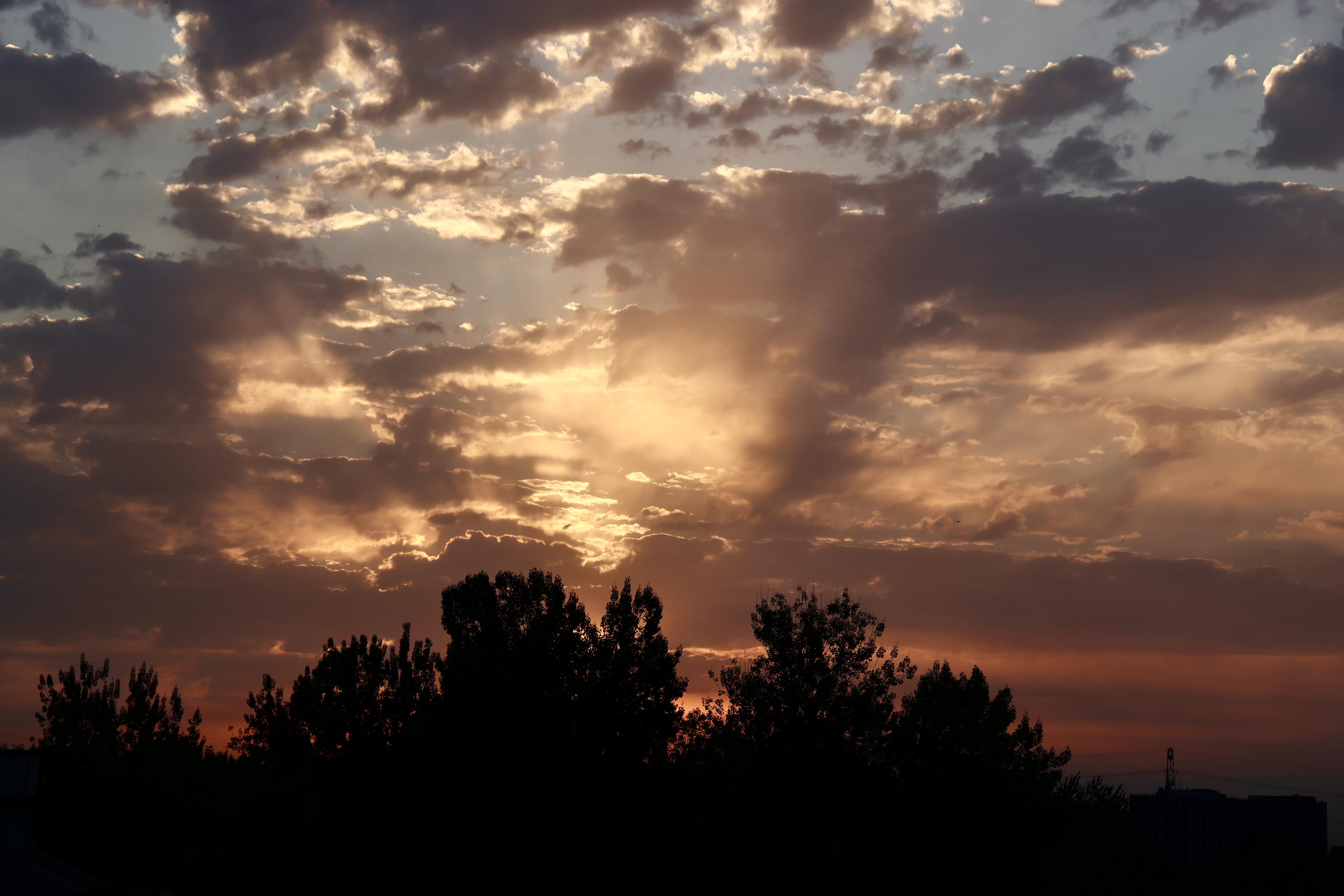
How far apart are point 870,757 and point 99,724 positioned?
74.6 meters

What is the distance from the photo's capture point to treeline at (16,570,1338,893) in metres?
64.4

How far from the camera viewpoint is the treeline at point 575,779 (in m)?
64.4

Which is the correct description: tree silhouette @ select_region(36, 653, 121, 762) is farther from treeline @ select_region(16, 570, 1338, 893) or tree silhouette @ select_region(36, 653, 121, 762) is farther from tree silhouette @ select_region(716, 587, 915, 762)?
tree silhouette @ select_region(716, 587, 915, 762)

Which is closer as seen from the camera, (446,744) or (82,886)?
(82,886)

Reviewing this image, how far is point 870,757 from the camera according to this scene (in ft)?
224

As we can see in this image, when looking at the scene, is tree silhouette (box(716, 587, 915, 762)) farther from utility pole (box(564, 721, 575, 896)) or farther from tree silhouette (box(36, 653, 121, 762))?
tree silhouette (box(36, 653, 121, 762))

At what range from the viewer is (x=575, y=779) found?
7556cm

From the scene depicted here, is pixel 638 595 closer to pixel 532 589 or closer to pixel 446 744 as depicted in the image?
pixel 532 589

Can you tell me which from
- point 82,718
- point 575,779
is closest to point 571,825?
point 575,779

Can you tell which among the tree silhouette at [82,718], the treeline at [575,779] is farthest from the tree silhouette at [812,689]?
the tree silhouette at [82,718]

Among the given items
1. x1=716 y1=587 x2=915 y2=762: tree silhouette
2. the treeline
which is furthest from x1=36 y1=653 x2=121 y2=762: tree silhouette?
x1=716 y1=587 x2=915 y2=762: tree silhouette

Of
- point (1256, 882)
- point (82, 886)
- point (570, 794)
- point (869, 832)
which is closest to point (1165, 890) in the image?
point (1256, 882)

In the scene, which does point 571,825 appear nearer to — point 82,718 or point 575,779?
point 575,779

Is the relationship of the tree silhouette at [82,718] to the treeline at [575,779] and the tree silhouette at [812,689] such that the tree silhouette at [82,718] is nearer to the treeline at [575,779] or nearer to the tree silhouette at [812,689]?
the treeline at [575,779]
